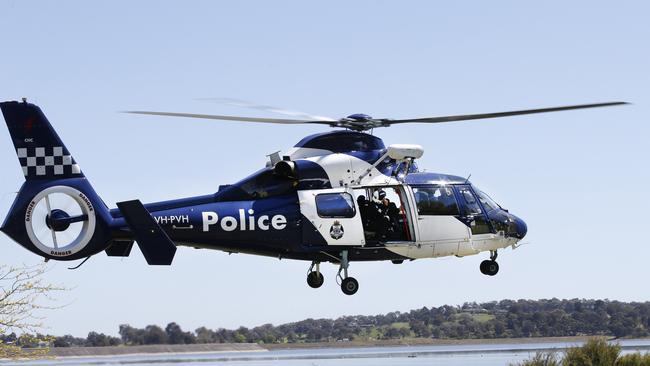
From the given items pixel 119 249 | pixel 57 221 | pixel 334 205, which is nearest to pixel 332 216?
pixel 334 205

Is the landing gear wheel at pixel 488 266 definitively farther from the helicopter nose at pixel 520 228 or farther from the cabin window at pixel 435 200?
the cabin window at pixel 435 200

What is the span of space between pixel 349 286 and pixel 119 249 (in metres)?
5.57

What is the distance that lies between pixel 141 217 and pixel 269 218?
323cm

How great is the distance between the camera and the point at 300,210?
28094 millimetres

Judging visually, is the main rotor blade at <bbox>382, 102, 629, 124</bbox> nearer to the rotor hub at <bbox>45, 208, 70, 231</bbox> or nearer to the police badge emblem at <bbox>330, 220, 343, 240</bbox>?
the police badge emblem at <bbox>330, 220, 343, 240</bbox>

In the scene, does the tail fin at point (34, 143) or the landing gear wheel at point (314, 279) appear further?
the landing gear wheel at point (314, 279)

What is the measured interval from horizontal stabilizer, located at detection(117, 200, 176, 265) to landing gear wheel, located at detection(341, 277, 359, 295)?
4.47 meters

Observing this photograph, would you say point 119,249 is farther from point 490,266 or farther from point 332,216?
point 490,266

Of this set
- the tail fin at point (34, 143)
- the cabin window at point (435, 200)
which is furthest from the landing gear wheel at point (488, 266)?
the tail fin at point (34, 143)

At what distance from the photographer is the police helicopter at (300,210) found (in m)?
27.1

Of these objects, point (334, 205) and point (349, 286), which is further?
point (349, 286)

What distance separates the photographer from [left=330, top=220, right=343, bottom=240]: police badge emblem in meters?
28.2

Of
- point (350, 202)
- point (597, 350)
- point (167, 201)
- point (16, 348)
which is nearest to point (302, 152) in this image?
point (350, 202)

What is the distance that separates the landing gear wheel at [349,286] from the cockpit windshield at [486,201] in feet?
13.5
